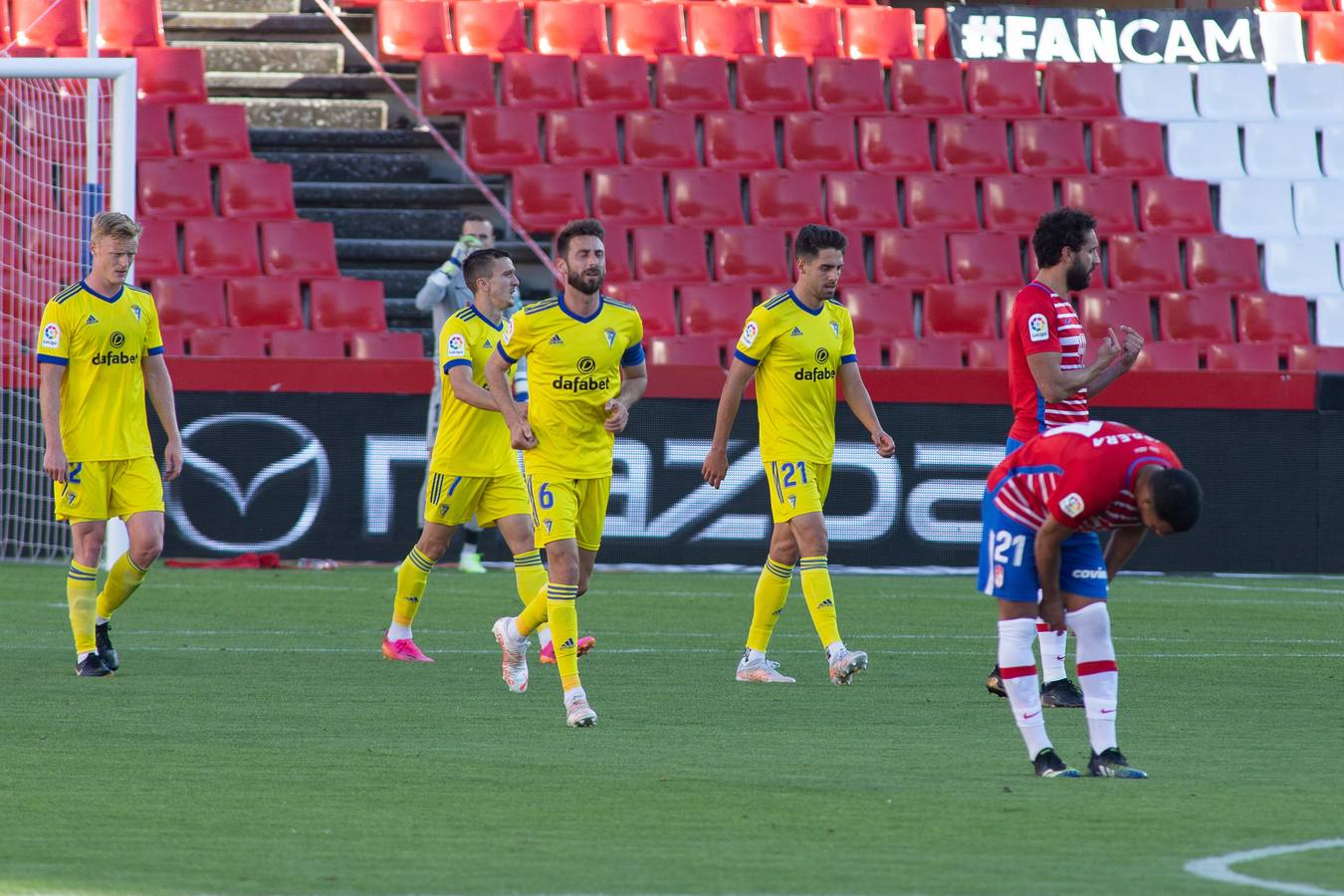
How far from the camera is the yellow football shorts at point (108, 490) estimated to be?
8977 mm

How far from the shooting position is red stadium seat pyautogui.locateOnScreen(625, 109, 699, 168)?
18984 millimetres

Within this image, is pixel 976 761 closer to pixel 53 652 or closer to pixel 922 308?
pixel 53 652

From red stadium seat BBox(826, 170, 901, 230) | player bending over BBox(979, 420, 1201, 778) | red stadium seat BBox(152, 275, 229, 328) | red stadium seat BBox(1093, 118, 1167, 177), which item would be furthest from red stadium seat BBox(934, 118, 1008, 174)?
player bending over BBox(979, 420, 1201, 778)

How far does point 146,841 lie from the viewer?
197 inches

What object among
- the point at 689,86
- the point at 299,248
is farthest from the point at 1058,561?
the point at 689,86

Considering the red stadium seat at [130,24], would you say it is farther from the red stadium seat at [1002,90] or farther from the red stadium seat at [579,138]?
the red stadium seat at [1002,90]

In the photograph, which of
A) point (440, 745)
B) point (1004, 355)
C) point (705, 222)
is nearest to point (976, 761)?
point (440, 745)

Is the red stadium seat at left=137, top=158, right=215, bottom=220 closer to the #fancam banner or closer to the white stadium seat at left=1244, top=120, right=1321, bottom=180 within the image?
the #fancam banner

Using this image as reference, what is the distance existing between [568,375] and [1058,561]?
8.10ft

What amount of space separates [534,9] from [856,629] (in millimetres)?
10477

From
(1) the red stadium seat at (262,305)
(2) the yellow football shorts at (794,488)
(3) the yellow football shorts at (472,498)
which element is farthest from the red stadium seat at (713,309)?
(2) the yellow football shorts at (794,488)

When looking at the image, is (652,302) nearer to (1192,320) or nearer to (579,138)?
(579,138)

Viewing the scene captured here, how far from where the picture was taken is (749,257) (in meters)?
18.1

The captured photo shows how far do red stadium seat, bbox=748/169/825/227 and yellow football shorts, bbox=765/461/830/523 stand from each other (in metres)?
9.75
